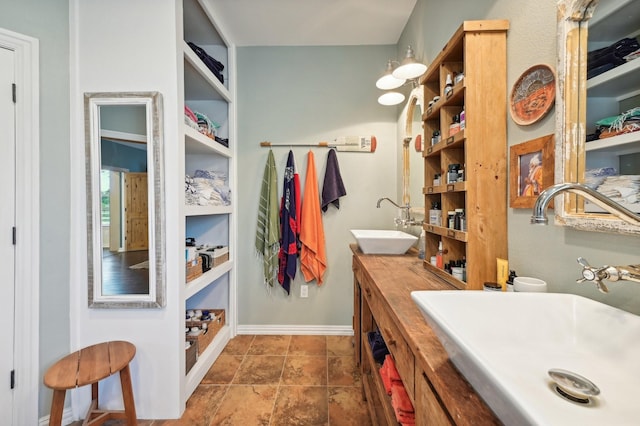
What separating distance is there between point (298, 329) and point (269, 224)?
1.00m

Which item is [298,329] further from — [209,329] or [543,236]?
[543,236]

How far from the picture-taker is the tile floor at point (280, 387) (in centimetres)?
137

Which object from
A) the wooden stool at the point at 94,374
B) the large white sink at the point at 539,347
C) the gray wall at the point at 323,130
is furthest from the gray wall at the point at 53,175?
the large white sink at the point at 539,347

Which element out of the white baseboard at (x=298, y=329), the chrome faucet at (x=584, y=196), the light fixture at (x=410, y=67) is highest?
the light fixture at (x=410, y=67)

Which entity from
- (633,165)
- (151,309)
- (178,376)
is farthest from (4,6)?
(633,165)

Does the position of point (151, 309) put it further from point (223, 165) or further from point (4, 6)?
point (4, 6)

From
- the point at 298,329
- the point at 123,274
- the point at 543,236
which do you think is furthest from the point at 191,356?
the point at 543,236

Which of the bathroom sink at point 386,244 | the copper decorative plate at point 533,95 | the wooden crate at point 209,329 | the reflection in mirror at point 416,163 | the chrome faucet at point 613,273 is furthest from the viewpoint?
the wooden crate at point 209,329

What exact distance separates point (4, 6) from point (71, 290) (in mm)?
1469

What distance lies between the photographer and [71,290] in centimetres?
136

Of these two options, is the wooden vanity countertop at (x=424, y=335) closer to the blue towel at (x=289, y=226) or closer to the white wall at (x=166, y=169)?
the blue towel at (x=289, y=226)

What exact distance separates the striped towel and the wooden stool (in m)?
1.04

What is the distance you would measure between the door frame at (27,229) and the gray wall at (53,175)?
2cm

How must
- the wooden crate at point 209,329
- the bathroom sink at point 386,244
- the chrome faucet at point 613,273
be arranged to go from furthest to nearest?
the wooden crate at point 209,329 → the bathroom sink at point 386,244 → the chrome faucet at point 613,273
